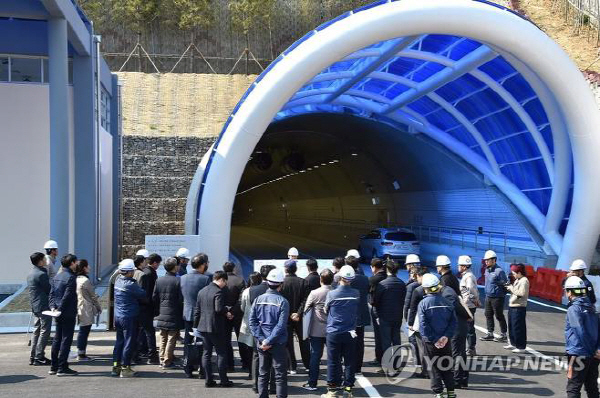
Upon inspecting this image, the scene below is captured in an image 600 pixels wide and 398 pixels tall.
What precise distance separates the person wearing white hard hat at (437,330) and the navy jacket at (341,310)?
3.13 ft

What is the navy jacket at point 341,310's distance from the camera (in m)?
9.66

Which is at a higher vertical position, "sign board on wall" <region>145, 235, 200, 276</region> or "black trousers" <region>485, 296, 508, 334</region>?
"sign board on wall" <region>145, 235, 200, 276</region>

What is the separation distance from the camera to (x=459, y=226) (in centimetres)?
3189

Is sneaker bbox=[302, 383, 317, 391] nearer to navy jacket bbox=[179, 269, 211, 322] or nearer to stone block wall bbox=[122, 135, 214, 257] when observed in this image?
navy jacket bbox=[179, 269, 211, 322]

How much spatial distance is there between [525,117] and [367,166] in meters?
16.0

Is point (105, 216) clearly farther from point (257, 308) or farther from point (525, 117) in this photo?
point (257, 308)

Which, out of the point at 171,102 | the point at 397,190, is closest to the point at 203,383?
the point at 397,190

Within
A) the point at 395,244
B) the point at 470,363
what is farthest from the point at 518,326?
the point at 395,244

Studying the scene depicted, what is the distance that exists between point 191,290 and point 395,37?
11120 millimetres

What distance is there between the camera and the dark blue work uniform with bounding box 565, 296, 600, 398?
848cm

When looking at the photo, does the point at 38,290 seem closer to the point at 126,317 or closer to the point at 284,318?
the point at 126,317

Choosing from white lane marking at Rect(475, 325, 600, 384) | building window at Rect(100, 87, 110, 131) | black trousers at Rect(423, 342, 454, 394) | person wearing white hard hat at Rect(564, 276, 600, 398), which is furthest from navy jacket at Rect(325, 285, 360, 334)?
building window at Rect(100, 87, 110, 131)

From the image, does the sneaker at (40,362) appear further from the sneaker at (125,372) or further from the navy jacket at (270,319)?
the navy jacket at (270,319)

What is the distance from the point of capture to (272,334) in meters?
9.13
